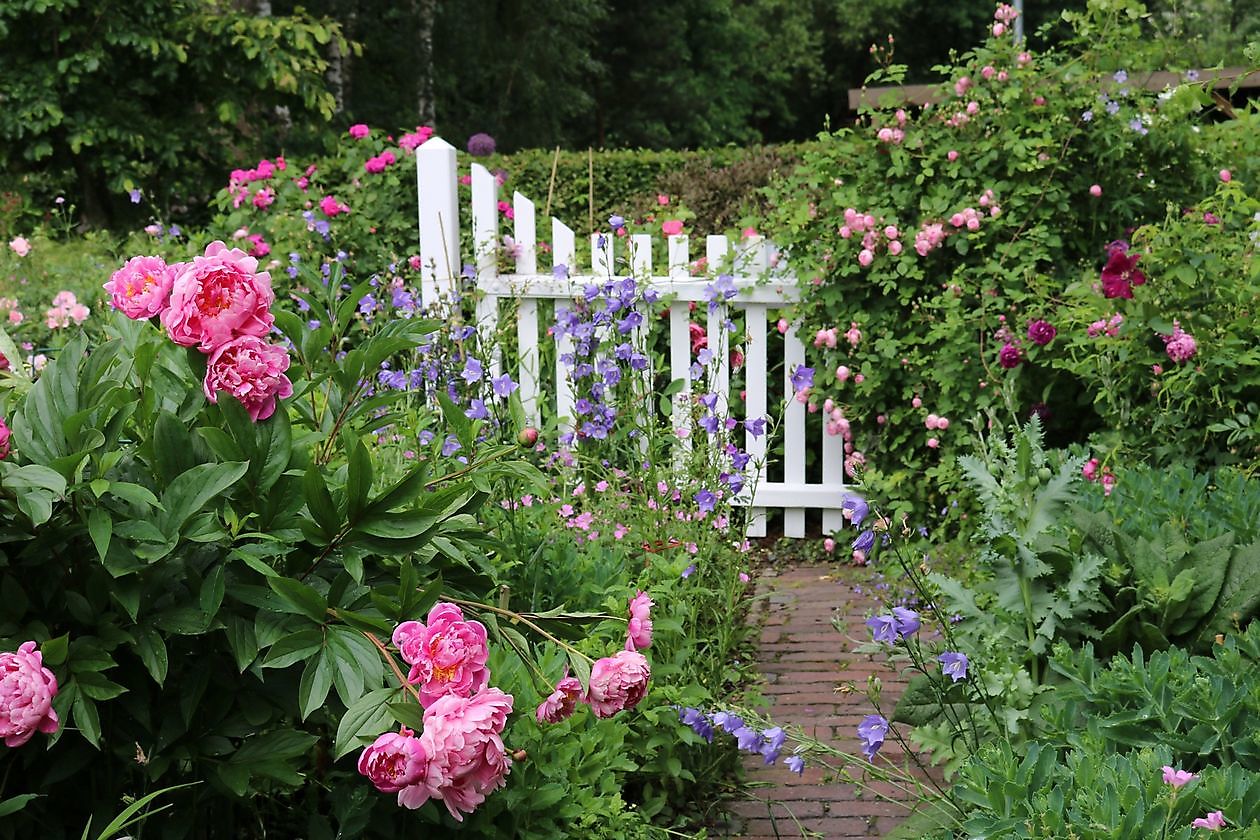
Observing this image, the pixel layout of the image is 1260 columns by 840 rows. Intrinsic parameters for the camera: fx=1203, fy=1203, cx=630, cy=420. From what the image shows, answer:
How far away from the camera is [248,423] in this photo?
168cm

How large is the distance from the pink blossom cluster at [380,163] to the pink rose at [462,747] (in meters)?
4.91

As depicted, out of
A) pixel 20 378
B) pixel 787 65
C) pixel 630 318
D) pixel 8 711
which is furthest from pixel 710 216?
pixel 787 65

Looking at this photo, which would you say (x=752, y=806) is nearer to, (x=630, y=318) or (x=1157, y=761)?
(x=1157, y=761)

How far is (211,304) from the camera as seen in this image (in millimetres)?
1633

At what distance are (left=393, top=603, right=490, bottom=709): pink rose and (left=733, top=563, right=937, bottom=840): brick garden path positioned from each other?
1.11 m

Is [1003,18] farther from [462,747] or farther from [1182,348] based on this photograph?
[462,747]

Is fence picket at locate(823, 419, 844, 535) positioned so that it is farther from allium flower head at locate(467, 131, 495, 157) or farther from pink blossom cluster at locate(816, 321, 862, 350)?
allium flower head at locate(467, 131, 495, 157)

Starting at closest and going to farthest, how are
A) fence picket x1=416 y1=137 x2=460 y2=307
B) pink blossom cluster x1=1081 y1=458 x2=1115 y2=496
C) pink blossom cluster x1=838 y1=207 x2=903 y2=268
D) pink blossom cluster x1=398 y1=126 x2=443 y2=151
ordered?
pink blossom cluster x1=1081 y1=458 x2=1115 y2=496, pink blossom cluster x1=838 y1=207 x2=903 y2=268, fence picket x1=416 y1=137 x2=460 y2=307, pink blossom cluster x1=398 y1=126 x2=443 y2=151

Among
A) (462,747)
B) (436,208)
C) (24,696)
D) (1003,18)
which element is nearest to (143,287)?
(24,696)

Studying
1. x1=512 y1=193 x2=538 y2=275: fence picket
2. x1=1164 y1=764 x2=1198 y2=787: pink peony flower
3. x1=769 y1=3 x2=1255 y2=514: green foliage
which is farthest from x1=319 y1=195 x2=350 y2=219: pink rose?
x1=1164 y1=764 x2=1198 y2=787: pink peony flower

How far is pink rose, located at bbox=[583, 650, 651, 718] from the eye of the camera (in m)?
1.74

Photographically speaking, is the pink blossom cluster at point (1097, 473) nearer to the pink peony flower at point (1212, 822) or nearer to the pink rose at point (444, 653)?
the pink peony flower at point (1212, 822)

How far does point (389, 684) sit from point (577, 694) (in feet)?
0.98

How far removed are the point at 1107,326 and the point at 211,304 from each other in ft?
9.79
